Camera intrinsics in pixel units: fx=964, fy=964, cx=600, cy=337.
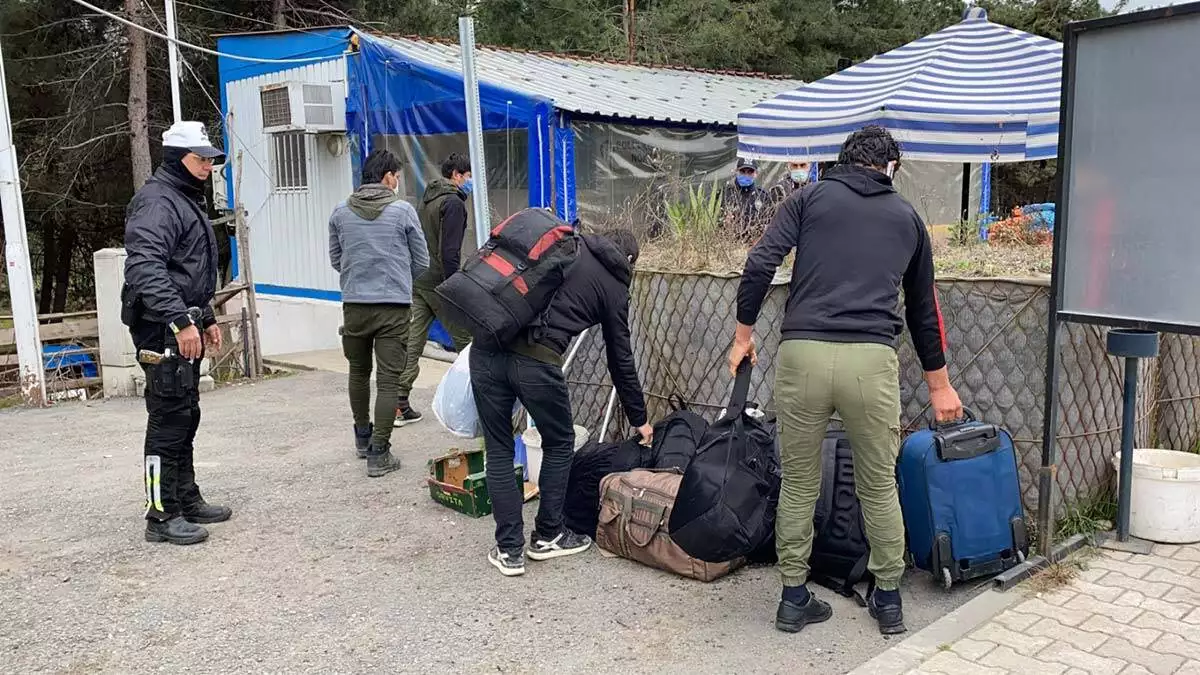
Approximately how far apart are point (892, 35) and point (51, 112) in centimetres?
1636

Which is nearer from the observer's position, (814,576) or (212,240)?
(814,576)

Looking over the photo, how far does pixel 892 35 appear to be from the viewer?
19.8 metres

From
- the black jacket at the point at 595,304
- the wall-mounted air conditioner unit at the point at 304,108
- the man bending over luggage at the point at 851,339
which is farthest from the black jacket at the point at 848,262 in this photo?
the wall-mounted air conditioner unit at the point at 304,108

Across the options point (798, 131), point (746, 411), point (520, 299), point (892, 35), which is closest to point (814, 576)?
point (746, 411)

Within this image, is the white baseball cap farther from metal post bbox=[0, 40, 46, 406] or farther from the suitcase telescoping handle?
metal post bbox=[0, 40, 46, 406]

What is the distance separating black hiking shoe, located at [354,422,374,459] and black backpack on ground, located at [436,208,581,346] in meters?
2.18

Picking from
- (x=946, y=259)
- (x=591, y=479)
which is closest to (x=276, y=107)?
(x=591, y=479)

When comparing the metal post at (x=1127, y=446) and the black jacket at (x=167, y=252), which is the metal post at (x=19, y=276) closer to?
the black jacket at (x=167, y=252)

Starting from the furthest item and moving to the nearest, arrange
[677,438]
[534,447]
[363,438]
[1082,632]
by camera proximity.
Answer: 1. [363,438]
2. [534,447]
3. [677,438]
4. [1082,632]

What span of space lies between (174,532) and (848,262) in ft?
10.8

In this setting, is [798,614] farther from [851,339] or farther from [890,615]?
[851,339]

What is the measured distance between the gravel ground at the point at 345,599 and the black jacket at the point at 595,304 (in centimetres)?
98

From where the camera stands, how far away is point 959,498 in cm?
371

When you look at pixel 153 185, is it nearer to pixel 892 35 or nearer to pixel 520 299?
pixel 520 299
